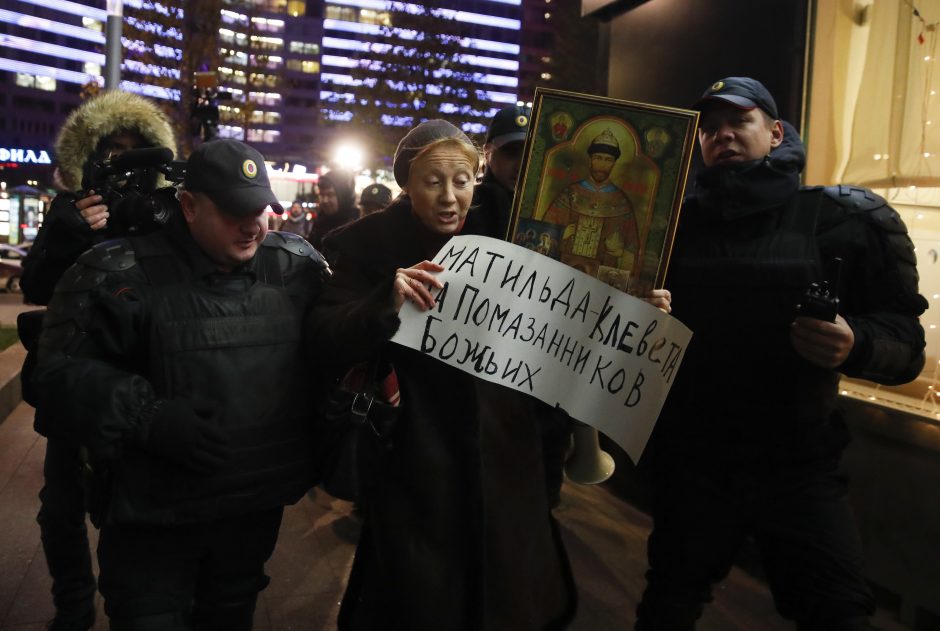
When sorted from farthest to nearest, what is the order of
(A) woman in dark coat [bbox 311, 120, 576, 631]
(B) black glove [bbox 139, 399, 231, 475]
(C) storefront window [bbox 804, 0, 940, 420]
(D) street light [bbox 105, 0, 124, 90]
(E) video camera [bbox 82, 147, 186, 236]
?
(D) street light [bbox 105, 0, 124, 90] → (C) storefront window [bbox 804, 0, 940, 420] → (E) video camera [bbox 82, 147, 186, 236] → (A) woman in dark coat [bbox 311, 120, 576, 631] → (B) black glove [bbox 139, 399, 231, 475]

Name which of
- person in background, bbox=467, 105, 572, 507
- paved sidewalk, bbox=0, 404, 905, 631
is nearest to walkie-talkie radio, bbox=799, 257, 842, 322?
person in background, bbox=467, 105, 572, 507

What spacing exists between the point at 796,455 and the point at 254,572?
172 centimetres

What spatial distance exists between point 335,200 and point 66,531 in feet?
14.4

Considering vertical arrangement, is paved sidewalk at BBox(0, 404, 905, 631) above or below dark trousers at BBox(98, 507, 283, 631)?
below

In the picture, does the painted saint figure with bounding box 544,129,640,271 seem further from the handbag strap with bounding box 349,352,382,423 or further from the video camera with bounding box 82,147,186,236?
the video camera with bounding box 82,147,186,236

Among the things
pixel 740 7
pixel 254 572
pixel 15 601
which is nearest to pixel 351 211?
pixel 740 7

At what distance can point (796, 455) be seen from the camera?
2484 mm

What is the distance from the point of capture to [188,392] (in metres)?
2.14

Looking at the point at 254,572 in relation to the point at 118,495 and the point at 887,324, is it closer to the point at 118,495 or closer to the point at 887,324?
the point at 118,495

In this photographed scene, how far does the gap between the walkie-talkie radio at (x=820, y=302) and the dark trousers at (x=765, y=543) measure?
0.54m

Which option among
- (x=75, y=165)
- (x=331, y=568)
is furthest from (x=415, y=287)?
(x=331, y=568)

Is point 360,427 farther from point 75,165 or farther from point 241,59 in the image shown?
point 241,59

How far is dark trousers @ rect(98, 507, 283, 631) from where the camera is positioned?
2178mm

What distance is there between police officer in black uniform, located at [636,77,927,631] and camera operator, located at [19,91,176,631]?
2016mm
